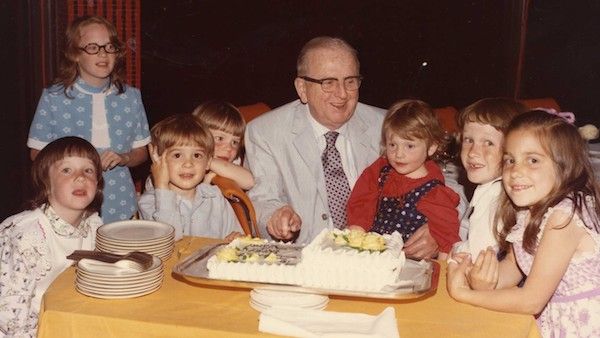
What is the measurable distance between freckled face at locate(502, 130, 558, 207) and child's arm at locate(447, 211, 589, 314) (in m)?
0.12

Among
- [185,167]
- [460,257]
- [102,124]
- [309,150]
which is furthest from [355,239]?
[102,124]

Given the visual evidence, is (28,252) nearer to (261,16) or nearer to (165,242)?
(165,242)

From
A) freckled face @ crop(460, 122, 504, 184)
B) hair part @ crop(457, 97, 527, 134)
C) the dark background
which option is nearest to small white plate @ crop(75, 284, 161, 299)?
freckled face @ crop(460, 122, 504, 184)

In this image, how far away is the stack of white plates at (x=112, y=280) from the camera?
2.68 metres

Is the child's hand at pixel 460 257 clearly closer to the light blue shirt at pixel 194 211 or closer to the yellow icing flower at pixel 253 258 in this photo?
the yellow icing flower at pixel 253 258

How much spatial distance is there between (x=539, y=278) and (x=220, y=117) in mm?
2305

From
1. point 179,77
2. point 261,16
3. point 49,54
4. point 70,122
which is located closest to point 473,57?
point 261,16

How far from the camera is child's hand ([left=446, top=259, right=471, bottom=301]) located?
272 cm

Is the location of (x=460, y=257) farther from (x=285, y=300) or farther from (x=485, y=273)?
(x=285, y=300)

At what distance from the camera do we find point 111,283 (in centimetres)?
267

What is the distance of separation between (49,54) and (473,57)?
5564 millimetres

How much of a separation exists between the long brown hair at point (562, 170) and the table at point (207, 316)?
17.1 inches

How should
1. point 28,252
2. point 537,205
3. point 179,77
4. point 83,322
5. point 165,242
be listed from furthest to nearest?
point 179,77 → point 28,252 → point 165,242 → point 537,205 → point 83,322

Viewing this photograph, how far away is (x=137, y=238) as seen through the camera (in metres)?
3.13
